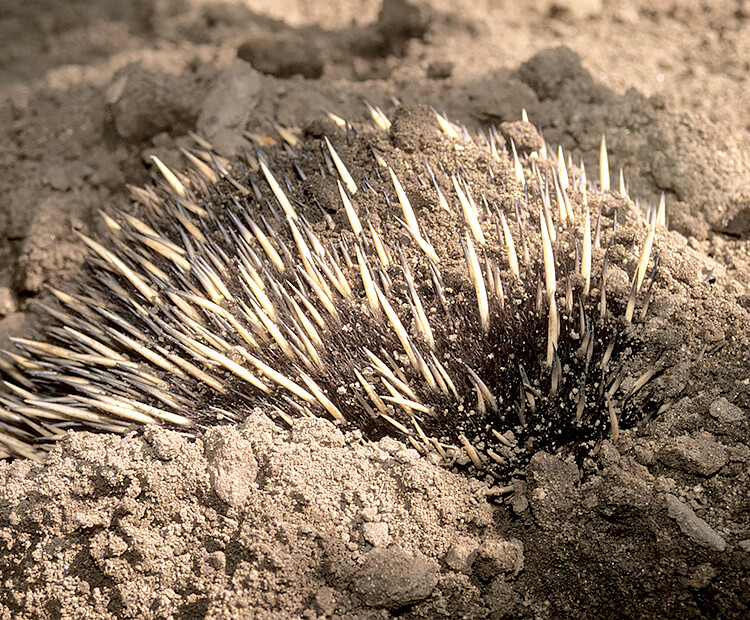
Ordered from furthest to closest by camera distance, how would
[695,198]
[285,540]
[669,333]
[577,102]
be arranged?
[577,102] < [695,198] < [669,333] < [285,540]

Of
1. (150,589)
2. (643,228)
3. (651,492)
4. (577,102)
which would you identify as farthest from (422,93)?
(150,589)

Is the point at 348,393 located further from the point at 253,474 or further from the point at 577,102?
the point at 577,102

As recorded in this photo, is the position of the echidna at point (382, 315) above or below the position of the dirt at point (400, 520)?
above

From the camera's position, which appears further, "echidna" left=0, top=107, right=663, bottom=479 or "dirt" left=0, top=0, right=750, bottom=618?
"echidna" left=0, top=107, right=663, bottom=479

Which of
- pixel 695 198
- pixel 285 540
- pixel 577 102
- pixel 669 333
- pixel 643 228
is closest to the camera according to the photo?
pixel 285 540

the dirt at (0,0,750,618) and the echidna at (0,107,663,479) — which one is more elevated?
the echidna at (0,107,663,479)

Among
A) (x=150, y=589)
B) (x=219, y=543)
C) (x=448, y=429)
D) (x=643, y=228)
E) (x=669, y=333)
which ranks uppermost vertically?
(x=643, y=228)

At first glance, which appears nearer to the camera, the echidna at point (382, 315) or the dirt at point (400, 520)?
the dirt at point (400, 520)

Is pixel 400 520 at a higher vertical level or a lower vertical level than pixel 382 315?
lower
